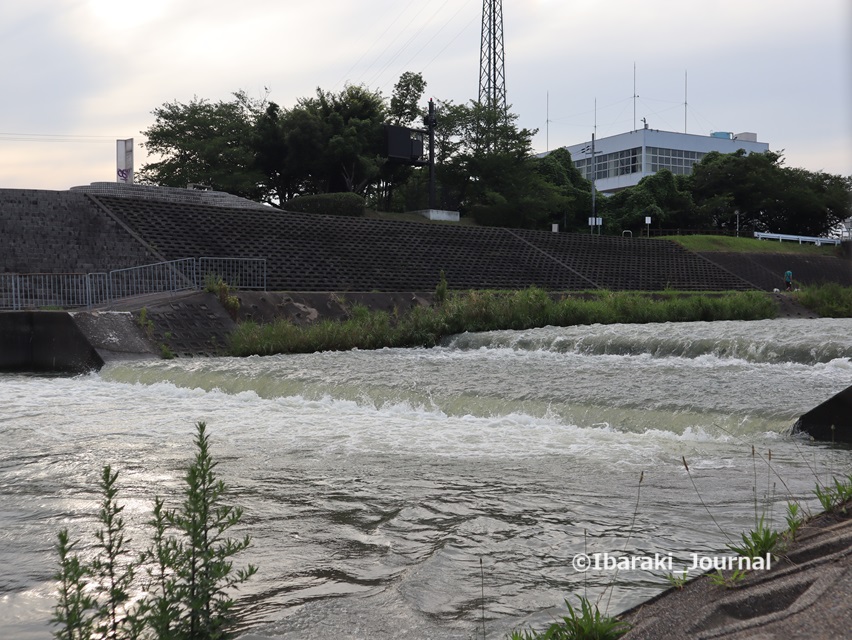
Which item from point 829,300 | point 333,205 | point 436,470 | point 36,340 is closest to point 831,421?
point 436,470

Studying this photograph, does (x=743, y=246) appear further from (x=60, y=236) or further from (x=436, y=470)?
(x=436, y=470)

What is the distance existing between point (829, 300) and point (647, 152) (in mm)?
63399

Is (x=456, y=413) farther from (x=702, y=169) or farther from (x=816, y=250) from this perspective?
(x=702, y=169)

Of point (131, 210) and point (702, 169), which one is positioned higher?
point (702, 169)

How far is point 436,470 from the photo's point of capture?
279 inches

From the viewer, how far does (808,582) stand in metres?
2.99

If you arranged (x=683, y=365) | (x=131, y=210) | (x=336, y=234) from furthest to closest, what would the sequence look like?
(x=336, y=234), (x=131, y=210), (x=683, y=365)

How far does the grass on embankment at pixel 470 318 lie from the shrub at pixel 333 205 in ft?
69.6

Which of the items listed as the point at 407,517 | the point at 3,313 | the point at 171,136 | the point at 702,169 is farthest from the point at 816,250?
the point at 407,517

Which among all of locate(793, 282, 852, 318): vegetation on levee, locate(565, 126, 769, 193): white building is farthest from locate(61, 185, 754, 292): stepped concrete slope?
locate(565, 126, 769, 193): white building

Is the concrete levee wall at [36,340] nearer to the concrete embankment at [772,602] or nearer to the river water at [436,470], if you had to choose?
the river water at [436,470]

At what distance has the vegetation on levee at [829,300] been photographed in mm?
26094

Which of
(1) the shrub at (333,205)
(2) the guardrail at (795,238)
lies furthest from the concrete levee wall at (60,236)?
(2) the guardrail at (795,238)

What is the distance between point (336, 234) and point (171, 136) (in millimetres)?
24081
